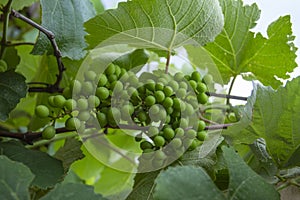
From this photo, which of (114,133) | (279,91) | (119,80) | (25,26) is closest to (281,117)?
(279,91)

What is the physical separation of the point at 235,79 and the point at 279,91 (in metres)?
0.11

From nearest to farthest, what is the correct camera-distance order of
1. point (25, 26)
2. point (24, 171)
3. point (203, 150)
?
point (24, 171) → point (203, 150) → point (25, 26)

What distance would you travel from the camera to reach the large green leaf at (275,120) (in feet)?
1.23

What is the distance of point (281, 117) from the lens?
0.38m

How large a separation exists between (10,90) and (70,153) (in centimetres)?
7

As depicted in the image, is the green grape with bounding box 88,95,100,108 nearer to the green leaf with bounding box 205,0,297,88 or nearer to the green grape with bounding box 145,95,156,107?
the green grape with bounding box 145,95,156,107

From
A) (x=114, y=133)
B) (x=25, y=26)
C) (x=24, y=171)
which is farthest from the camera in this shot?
(x=25, y=26)

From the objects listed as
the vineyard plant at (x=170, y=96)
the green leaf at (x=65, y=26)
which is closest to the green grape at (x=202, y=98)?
the vineyard plant at (x=170, y=96)

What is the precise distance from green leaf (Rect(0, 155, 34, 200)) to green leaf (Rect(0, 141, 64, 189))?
0.24 ft

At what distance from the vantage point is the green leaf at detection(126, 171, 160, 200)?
1.33ft

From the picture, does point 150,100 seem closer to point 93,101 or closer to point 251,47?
point 93,101

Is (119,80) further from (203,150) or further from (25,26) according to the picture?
(25,26)

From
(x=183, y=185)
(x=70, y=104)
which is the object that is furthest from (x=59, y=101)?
(x=183, y=185)

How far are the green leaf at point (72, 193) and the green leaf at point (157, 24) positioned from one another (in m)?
0.14
